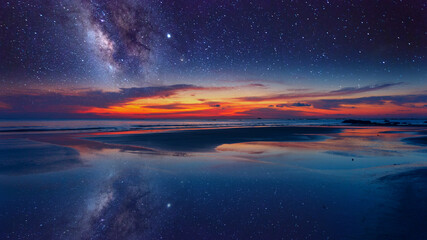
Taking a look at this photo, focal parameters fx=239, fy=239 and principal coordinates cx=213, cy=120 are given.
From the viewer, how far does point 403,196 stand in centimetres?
444

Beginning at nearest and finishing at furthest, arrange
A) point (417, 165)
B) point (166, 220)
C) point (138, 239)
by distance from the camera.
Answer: point (138, 239) → point (166, 220) → point (417, 165)

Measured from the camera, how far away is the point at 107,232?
3.16 metres

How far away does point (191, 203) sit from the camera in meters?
4.21

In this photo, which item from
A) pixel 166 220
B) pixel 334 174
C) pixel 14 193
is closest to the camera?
pixel 166 220

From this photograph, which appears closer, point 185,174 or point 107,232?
point 107,232

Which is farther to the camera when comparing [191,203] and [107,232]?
[191,203]

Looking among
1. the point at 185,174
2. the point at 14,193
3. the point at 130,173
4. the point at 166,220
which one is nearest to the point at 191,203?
the point at 166,220

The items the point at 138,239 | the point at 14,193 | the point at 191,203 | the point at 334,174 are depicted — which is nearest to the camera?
the point at 138,239

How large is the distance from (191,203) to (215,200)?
1.48 ft

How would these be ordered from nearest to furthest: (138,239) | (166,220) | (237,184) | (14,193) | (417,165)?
(138,239), (166,220), (14,193), (237,184), (417,165)

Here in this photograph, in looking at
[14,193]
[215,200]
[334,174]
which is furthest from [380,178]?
[14,193]

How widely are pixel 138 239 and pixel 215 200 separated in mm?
1679

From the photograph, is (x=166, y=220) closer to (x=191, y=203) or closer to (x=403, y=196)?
(x=191, y=203)

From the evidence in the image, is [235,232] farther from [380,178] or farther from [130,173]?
[380,178]
